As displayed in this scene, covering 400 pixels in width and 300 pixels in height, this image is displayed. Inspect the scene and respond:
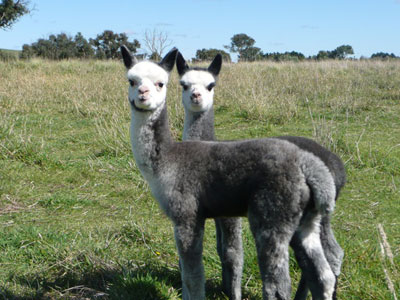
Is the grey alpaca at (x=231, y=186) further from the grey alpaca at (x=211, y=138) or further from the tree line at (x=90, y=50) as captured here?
the tree line at (x=90, y=50)

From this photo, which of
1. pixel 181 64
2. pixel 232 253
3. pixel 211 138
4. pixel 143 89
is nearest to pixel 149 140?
pixel 143 89

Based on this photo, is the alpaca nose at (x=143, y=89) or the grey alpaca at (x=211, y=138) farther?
the alpaca nose at (x=143, y=89)

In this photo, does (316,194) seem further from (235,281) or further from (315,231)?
(235,281)

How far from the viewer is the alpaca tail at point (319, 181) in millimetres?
2867

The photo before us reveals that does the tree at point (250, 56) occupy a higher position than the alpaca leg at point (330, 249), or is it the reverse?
the tree at point (250, 56)

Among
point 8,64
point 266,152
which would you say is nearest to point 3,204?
point 266,152

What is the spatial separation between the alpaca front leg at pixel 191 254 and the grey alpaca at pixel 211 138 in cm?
50

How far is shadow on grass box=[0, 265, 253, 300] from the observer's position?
378cm

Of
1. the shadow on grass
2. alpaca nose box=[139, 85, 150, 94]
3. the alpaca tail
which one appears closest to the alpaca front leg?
the shadow on grass

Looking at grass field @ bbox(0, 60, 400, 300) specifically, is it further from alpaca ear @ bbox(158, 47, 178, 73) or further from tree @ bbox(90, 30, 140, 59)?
tree @ bbox(90, 30, 140, 59)

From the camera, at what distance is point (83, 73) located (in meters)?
18.2

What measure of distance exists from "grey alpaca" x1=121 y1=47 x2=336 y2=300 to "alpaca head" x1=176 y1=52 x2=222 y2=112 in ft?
2.15

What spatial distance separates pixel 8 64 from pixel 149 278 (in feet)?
58.1

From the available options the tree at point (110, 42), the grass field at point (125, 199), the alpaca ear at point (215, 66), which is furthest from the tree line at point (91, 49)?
the alpaca ear at point (215, 66)
